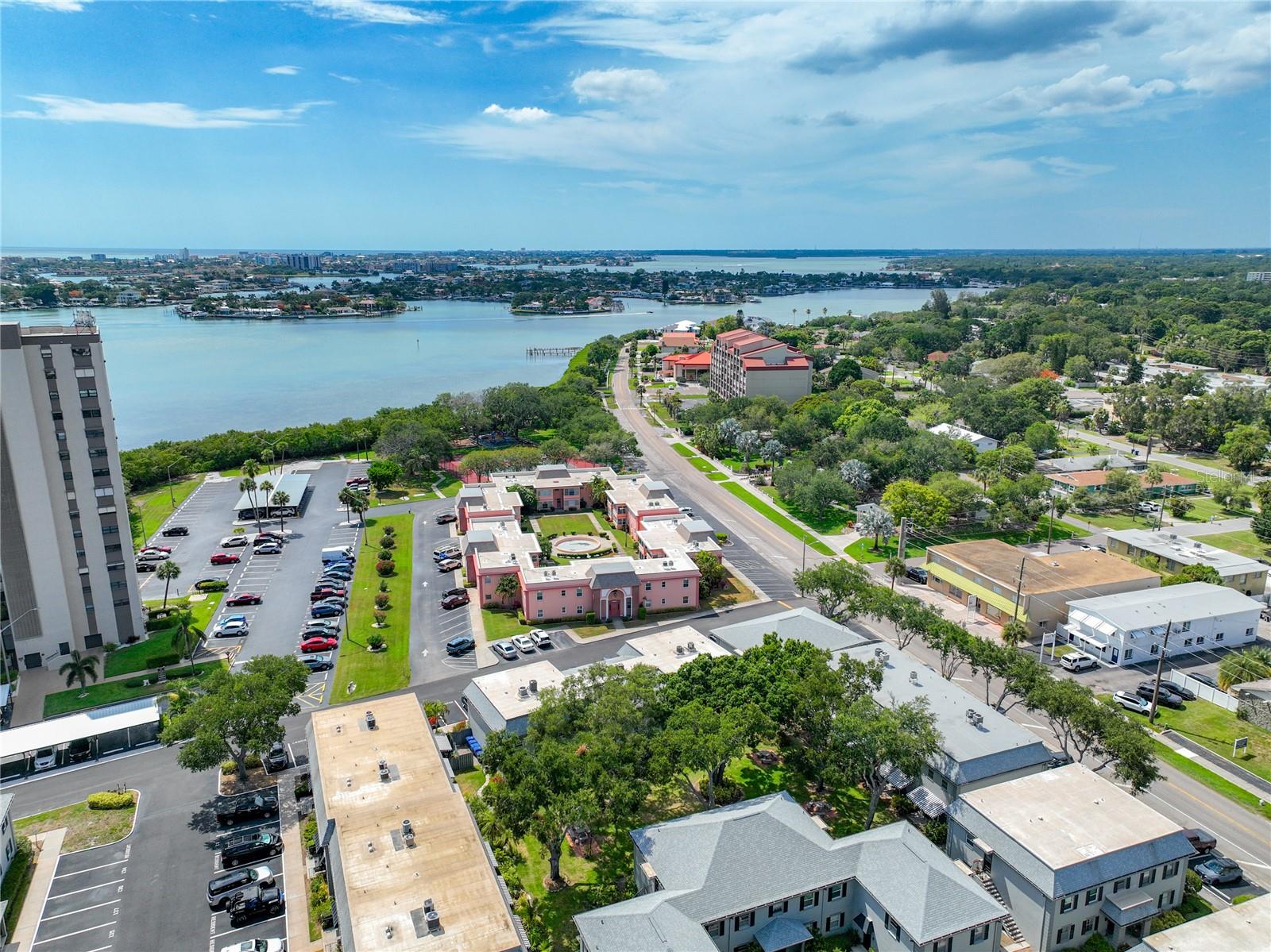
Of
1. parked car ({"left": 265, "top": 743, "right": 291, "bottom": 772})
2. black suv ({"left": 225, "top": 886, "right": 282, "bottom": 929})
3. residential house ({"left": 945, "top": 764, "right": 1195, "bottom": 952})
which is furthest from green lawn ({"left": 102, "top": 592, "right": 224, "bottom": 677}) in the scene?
residential house ({"left": 945, "top": 764, "right": 1195, "bottom": 952})

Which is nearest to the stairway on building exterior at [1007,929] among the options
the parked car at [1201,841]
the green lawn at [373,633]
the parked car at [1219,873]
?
the parked car at [1219,873]

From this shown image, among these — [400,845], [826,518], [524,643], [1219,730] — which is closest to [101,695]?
[524,643]

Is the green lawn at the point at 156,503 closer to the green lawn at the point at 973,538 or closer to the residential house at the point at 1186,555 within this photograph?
the green lawn at the point at 973,538

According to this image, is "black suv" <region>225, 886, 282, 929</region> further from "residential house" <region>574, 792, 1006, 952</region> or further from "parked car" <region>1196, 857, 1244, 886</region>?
"parked car" <region>1196, 857, 1244, 886</region>

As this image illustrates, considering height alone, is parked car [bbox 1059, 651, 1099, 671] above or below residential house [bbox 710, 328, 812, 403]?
below

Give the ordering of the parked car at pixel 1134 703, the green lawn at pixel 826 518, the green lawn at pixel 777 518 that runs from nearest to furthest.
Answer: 1. the parked car at pixel 1134 703
2. the green lawn at pixel 777 518
3. the green lawn at pixel 826 518

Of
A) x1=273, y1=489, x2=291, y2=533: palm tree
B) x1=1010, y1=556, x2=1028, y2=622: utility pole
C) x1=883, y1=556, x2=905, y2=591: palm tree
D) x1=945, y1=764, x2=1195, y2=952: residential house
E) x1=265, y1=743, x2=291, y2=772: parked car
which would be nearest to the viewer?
x1=945, y1=764, x2=1195, y2=952: residential house

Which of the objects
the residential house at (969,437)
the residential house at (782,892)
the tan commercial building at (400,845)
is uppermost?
the residential house at (969,437)
